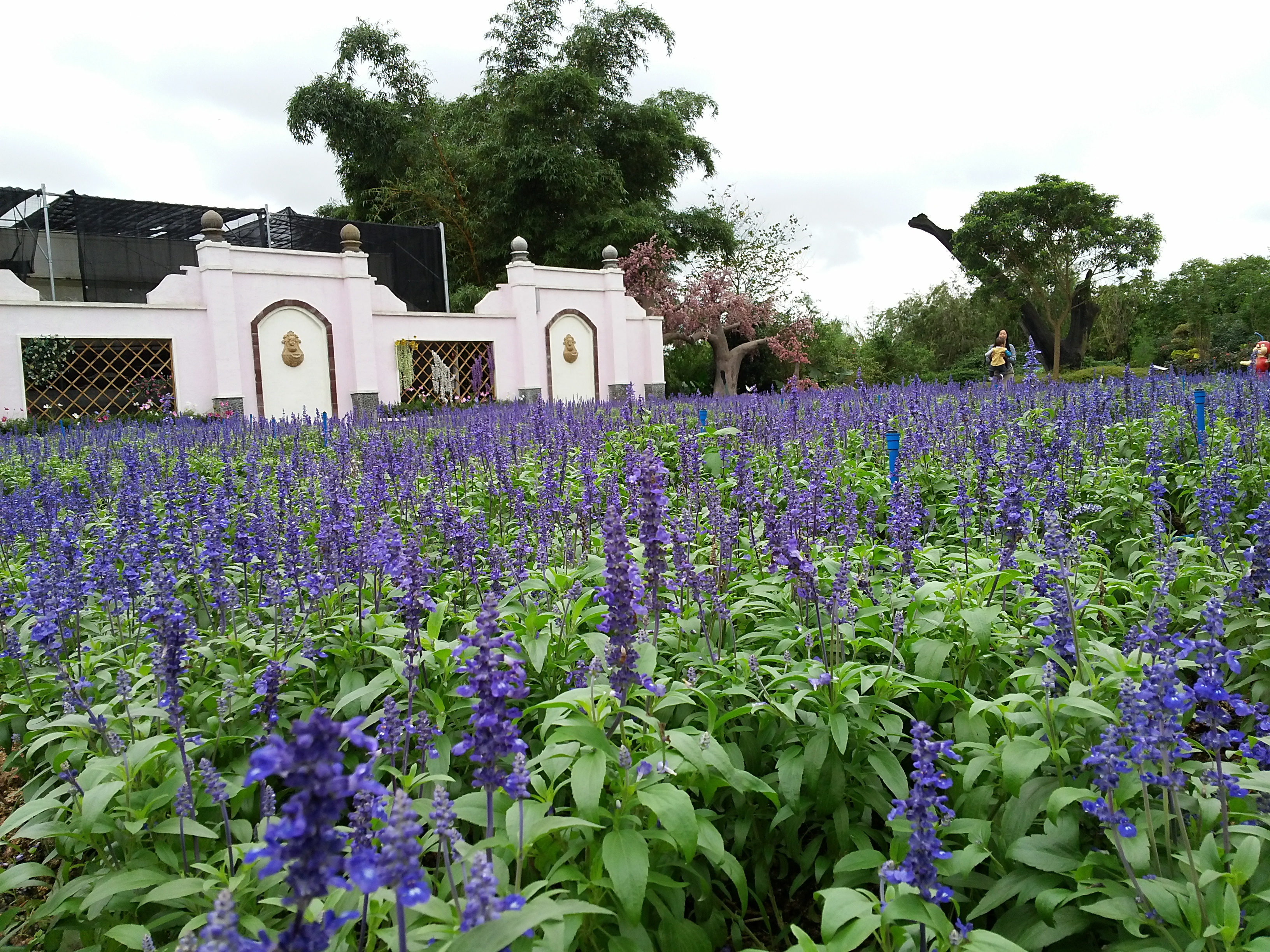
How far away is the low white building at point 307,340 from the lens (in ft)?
60.8

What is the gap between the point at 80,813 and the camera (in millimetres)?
2240

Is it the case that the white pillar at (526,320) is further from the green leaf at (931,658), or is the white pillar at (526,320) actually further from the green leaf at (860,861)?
the green leaf at (860,861)

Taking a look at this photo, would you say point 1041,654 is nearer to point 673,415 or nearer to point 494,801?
point 494,801

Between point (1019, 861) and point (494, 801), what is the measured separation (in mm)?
1359

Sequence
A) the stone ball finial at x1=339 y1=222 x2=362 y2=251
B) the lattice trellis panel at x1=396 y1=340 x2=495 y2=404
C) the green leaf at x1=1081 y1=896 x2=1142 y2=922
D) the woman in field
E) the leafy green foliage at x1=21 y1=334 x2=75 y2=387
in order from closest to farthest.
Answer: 1. the green leaf at x1=1081 y1=896 x2=1142 y2=922
2. the woman in field
3. the leafy green foliage at x1=21 y1=334 x2=75 y2=387
4. the stone ball finial at x1=339 y1=222 x2=362 y2=251
5. the lattice trellis panel at x1=396 y1=340 x2=495 y2=404

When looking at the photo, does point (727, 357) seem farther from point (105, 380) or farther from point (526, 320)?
point (105, 380)

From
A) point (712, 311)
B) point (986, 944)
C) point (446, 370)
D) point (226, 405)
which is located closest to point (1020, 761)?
point (986, 944)

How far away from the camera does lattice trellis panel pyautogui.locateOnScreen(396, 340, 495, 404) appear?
2355 centimetres

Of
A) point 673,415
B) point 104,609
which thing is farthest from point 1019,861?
point 673,415

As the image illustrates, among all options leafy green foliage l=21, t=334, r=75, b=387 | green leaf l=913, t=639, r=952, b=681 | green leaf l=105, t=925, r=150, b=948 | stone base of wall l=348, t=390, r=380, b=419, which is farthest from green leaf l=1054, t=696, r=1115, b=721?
leafy green foliage l=21, t=334, r=75, b=387

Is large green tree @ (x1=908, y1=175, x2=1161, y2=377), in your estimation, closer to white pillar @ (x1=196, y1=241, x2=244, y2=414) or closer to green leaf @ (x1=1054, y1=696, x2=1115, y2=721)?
white pillar @ (x1=196, y1=241, x2=244, y2=414)

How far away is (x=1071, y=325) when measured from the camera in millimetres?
33750

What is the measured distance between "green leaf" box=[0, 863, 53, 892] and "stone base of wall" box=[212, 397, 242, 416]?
61.2 feet

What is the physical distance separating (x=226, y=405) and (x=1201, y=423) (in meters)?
19.7
